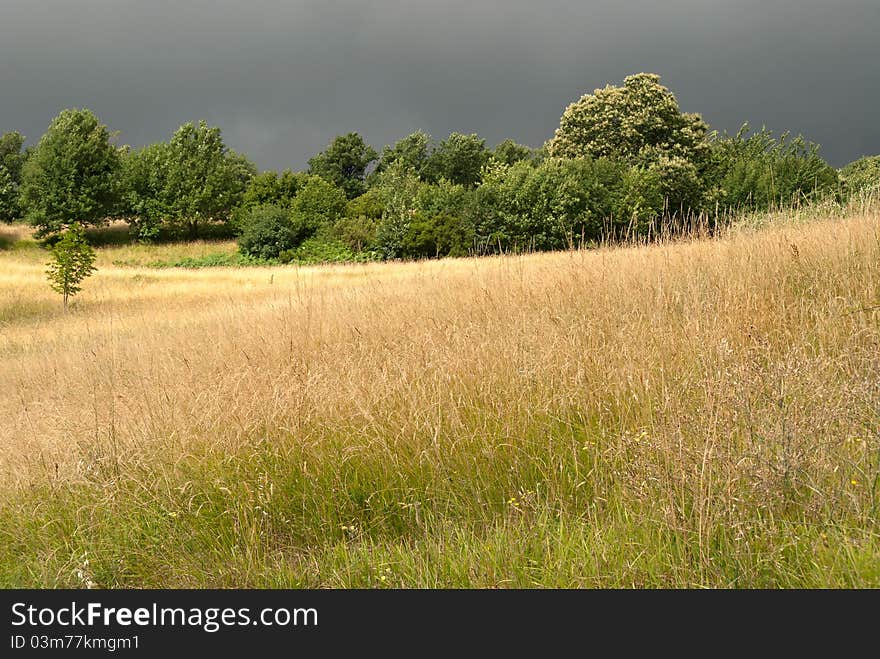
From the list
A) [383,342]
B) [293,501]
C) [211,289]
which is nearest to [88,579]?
[293,501]

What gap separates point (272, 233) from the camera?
47.4 metres

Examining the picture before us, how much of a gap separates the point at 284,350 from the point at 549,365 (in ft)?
11.9

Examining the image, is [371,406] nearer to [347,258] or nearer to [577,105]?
[347,258]

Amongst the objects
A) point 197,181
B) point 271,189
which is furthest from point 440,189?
point 197,181

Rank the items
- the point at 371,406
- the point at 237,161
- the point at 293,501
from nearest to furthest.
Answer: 1. the point at 293,501
2. the point at 371,406
3. the point at 237,161

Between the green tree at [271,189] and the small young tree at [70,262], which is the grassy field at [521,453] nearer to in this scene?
the small young tree at [70,262]

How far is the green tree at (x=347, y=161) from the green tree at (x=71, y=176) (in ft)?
101

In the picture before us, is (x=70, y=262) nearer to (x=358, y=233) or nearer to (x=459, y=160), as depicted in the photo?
(x=358, y=233)

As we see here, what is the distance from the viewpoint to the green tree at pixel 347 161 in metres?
82.2

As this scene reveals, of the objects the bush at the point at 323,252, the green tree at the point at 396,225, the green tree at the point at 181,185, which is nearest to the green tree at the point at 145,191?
the green tree at the point at 181,185

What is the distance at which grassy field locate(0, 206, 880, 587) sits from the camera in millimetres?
2543

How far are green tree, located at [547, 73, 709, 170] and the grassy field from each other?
121ft

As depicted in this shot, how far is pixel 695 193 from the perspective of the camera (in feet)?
136

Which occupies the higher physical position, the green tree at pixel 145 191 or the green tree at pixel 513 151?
the green tree at pixel 513 151
